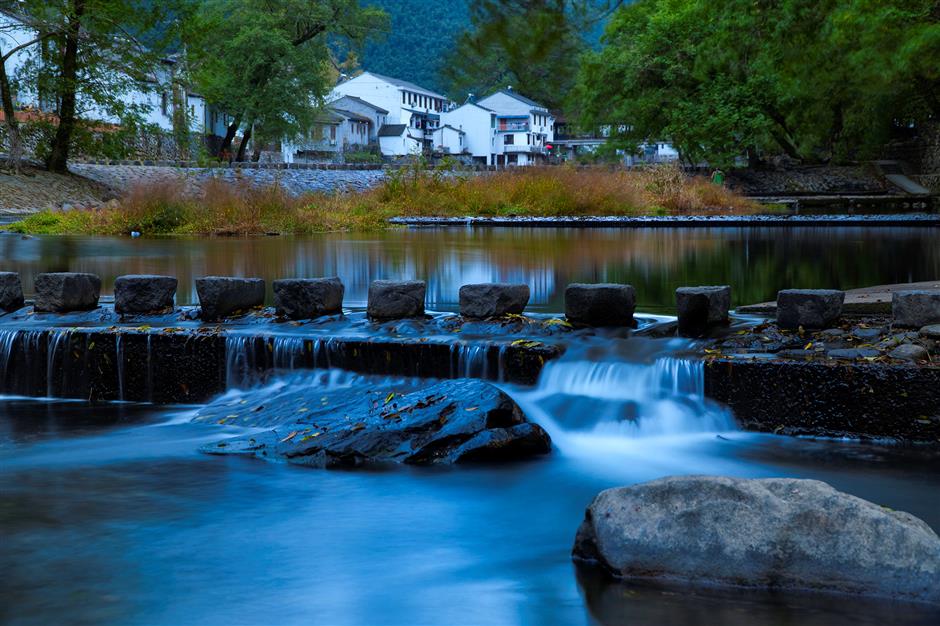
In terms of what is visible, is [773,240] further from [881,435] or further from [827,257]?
[881,435]

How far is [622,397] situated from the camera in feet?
26.5

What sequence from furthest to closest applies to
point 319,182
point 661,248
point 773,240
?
1. point 319,182
2. point 773,240
3. point 661,248

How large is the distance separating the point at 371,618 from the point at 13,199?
3379cm

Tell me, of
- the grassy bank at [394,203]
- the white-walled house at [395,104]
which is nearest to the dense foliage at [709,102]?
the grassy bank at [394,203]

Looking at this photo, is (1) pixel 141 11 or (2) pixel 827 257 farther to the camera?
(1) pixel 141 11

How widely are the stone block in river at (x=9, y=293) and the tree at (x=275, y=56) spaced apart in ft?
153

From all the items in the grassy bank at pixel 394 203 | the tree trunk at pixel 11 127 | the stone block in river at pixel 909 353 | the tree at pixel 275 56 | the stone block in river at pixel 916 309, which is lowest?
the stone block in river at pixel 909 353

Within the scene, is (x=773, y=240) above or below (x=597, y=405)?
above

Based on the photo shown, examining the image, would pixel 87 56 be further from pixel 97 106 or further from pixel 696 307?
pixel 696 307

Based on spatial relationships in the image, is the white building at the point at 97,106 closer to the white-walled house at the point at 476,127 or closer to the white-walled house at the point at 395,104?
the white-walled house at the point at 395,104

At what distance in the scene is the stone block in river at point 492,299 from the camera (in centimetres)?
950

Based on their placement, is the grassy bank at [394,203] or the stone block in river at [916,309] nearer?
the stone block in river at [916,309]

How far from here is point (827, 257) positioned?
738 inches

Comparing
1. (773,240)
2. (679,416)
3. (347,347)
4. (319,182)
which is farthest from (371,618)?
(319,182)
